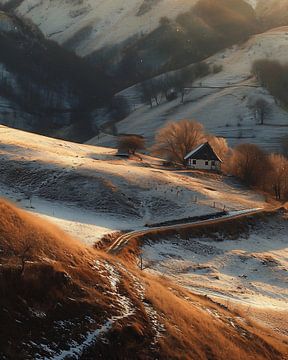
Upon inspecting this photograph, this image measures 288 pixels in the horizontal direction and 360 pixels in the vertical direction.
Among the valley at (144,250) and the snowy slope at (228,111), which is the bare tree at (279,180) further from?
the snowy slope at (228,111)

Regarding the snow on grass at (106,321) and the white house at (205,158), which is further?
the white house at (205,158)

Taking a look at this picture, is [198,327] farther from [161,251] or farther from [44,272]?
[161,251]

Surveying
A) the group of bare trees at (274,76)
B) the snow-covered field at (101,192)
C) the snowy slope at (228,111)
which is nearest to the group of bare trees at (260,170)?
the snow-covered field at (101,192)

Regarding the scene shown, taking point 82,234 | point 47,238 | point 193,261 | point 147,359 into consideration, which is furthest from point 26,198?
point 147,359

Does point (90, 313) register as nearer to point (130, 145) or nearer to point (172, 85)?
point (130, 145)

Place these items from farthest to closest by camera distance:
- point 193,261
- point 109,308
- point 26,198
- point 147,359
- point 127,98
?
point 127,98 → point 26,198 → point 193,261 → point 109,308 → point 147,359

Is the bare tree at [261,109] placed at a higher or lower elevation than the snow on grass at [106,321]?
higher
